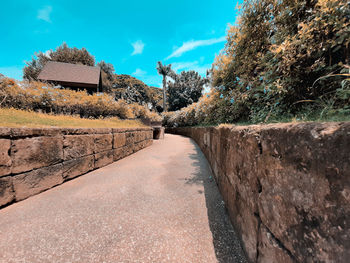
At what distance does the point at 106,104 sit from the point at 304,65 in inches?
266

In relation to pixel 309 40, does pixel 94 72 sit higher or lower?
higher

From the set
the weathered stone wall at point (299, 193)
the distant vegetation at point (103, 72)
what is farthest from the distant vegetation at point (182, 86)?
the weathered stone wall at point (299, 193)

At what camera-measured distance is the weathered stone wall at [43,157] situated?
1.96 meters

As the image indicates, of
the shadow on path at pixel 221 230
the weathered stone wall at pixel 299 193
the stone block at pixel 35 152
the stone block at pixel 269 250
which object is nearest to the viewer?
the weathered stone wall at pixel 299 193

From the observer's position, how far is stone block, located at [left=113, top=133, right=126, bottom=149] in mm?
4345

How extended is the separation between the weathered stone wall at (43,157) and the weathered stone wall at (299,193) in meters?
3.10

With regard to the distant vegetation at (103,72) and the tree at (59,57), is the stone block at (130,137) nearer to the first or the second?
the distant vegetation at (103,72)

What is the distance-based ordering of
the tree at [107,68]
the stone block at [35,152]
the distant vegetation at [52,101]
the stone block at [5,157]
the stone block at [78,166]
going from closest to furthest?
1. the stone block at [5,157]
2. the stone block at [35,152]
3. the stone block at [78,166]
4. the distant vegetation at [52,101]
5. the tree at [107,68]

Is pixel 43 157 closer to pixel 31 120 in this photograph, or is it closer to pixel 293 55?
pixel 31 120

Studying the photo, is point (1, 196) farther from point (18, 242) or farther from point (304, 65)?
point (304, 65)

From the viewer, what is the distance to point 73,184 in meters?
2.67

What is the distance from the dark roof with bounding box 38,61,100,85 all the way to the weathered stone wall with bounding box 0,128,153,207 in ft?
56.5

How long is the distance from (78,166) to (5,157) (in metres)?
1.20

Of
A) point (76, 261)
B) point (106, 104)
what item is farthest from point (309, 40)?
point (106, 104)
